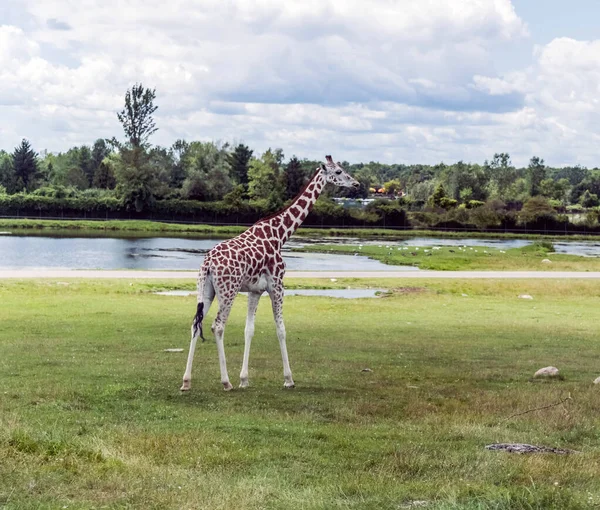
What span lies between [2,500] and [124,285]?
1281 inches

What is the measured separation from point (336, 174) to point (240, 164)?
150092mm

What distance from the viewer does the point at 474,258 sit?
71.4 m

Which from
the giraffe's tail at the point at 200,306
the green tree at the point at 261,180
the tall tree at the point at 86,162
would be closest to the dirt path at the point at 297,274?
the giraffe's tail at the point at 200,306

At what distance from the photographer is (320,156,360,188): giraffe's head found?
17.3 metres

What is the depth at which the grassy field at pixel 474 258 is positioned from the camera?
6319 cm

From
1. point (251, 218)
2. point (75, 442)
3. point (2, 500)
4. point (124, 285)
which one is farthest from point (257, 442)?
point (251, 218)

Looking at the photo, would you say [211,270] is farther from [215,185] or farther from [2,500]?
[215,185]

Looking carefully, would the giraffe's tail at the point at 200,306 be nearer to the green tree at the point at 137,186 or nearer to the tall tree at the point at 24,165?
the green tree at the point at 137,186

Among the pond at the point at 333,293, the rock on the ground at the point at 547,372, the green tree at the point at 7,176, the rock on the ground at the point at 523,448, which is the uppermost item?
the green tree at the point at 7,176

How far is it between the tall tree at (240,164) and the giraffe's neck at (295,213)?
148 m

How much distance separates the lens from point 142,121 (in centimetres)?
16588

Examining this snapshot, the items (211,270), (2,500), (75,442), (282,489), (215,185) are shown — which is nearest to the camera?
(2,500)

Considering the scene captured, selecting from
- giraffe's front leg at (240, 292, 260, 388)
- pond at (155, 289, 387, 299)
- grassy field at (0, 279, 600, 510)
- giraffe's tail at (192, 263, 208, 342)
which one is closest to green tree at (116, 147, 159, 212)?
pond at (155, 289, 387, 299)

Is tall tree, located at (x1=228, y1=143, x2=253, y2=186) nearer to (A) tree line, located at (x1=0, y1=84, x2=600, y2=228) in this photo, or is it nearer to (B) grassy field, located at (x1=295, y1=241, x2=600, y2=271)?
(A) tree line, located at (x1=0, y1=84, x2=600, y2=228)
